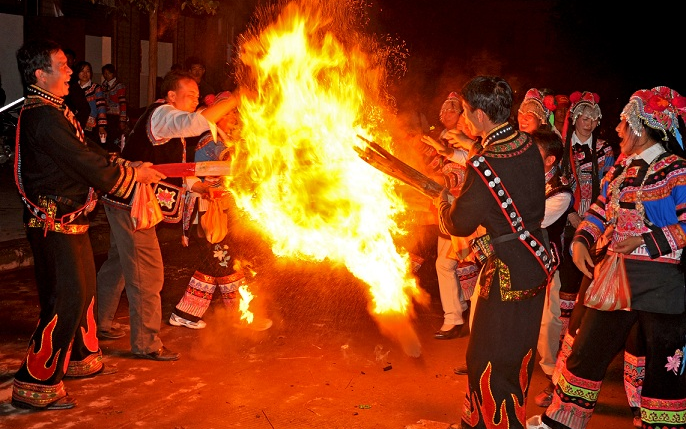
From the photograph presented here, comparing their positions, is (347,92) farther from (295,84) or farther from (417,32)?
(417,32)

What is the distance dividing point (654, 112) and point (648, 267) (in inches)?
37.5

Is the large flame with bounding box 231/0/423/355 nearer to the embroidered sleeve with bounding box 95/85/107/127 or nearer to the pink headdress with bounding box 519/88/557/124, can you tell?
the pink headdress with bounding box 519/88/557/124

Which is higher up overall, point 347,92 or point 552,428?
point 347,92

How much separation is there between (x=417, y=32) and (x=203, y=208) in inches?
653

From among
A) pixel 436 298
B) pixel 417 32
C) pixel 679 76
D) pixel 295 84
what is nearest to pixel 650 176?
pixel 295 84

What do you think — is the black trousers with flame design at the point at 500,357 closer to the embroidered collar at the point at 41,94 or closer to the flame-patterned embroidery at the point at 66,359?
the flame-patterned embroidery at the point at 66,359

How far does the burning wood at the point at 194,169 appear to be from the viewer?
6072 millimetres

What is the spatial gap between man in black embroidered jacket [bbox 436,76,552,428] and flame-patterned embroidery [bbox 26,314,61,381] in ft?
9.46

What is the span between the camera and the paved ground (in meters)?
5.23

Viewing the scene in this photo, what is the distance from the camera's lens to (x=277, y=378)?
Result: 604cm

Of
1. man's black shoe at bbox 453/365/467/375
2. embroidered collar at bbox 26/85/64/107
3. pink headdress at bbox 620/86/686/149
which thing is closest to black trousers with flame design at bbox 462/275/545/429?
pink headdress at bbox 620/86/686/149

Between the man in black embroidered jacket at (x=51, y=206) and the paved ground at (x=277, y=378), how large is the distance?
0.26 meters

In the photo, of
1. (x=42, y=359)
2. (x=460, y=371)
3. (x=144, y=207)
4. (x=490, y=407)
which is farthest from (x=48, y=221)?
(x=460, y=371)

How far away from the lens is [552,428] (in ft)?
16.1
